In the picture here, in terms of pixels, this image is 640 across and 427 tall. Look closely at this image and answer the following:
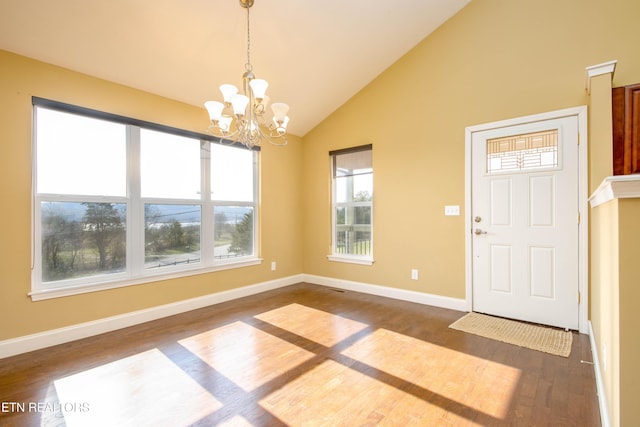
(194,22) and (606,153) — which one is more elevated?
(194,22)

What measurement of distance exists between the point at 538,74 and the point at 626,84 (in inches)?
26.5

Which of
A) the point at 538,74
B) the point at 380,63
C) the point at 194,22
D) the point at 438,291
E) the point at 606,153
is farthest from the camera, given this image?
the point at 380,63

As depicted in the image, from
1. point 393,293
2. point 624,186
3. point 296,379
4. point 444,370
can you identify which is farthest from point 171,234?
point 624,186

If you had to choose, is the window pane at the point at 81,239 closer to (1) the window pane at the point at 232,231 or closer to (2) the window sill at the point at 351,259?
(1) the window pane at the point at 232,231

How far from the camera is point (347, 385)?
195cm

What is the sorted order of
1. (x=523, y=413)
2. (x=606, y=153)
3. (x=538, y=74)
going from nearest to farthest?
(x=523, y=413) → (x=606, y=153) → (x=538, y=74)

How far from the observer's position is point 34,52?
2475mm

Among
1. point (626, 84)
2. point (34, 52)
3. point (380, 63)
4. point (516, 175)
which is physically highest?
point (380, 63)

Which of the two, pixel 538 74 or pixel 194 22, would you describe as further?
pixel 538 74

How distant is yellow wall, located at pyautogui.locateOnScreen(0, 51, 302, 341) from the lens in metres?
2.40

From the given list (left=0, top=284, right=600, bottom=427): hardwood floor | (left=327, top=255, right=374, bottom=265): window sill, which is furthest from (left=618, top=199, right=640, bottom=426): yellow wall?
(left=327, top=255, right=374, bottom=265): window sill

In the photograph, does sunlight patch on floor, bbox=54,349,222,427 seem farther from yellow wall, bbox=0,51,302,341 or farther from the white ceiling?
the white ceiling

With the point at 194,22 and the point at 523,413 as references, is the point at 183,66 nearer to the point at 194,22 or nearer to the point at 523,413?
the point at 194,22

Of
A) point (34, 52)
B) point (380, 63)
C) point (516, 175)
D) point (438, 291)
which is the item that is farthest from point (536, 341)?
point (34, 52)
